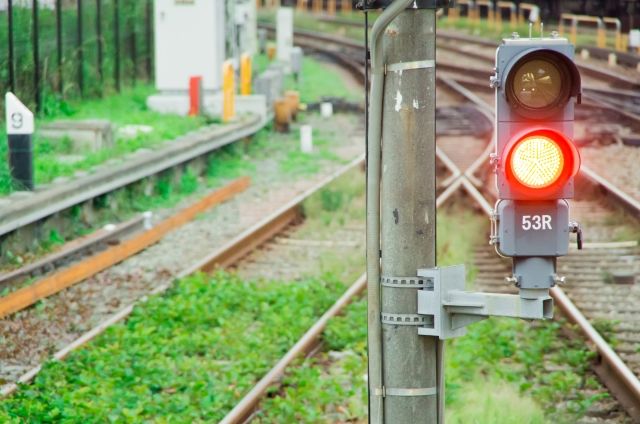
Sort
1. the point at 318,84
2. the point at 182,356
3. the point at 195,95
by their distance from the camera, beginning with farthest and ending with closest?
the point at 318,84 → the point at 195,95 → the point at 182,356

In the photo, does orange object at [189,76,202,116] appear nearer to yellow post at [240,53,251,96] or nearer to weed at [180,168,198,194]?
yellow post at [240,53,251,96]

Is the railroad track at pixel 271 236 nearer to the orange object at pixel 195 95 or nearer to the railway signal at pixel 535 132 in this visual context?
the orange object at pixel 195 95

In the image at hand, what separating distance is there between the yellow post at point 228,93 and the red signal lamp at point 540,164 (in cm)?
1754

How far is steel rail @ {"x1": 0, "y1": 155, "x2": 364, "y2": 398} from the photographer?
874cm

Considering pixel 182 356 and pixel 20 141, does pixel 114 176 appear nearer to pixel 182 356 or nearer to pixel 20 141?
pixel 20 141

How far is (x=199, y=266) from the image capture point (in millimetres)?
12422

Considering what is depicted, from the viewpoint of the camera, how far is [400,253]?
15.5 ft

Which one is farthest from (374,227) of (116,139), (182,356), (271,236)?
(116,139)

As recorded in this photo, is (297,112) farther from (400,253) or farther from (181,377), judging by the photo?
(400,253)

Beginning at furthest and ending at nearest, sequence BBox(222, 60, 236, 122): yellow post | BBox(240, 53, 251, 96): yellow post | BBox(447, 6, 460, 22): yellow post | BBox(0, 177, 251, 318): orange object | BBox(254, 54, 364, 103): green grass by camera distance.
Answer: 1. BBox(447, 6, 460, 22): yellow post
2. BBox(254, 54, 364, 103): green grass
3. BBox(240, 53, 251, 96): yellow post
4. BBox(222, 60, 236, 122): yellow post
5. BBox(0, 177, 251, 318): orange object

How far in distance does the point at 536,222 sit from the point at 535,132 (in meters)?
0.31

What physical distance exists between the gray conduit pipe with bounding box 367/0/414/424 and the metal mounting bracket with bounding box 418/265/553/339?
0.16m

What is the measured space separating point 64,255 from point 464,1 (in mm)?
44546

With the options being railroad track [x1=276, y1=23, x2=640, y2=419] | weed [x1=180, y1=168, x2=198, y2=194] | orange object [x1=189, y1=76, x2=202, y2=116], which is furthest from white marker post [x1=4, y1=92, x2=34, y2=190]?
orange object [x1=189, y1=76, x2=202, y2=116]
